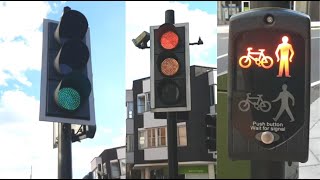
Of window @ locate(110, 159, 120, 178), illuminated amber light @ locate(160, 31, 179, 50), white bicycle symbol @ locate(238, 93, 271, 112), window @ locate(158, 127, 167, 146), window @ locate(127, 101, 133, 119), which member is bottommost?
window @ locate(110, 159, 120, 178)

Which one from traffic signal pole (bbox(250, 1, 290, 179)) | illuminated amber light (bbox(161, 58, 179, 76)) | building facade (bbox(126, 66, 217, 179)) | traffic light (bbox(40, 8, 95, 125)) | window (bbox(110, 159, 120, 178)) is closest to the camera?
traffic signal pole (bbox(250, 1, 290, 179))

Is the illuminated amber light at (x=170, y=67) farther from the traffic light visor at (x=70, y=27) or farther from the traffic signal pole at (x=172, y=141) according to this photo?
the traffic light visor at (x=70, y=27)

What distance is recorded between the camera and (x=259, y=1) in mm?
3305

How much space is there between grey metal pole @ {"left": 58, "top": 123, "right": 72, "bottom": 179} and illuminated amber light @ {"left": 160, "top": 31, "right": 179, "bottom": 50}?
42.7 inches

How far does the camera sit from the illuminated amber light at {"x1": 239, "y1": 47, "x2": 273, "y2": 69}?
3344 mm

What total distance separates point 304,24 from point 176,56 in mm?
1279

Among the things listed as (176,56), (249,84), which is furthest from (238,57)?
(176,56)

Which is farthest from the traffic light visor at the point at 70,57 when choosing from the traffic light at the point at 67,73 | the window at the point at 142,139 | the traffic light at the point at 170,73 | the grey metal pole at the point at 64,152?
the window at the point at 142,139

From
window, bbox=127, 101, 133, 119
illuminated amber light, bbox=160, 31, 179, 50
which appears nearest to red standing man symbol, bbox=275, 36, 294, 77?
illuminated amber light, bbox=160, 31, 179, 50

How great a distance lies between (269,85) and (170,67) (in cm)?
129

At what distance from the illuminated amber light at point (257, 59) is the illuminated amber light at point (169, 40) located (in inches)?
46.6

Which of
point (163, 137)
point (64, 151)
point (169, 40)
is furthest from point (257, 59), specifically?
point (163, 137)

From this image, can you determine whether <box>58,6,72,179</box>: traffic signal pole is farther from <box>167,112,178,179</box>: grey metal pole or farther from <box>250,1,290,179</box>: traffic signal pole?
<box>250,1,290,179</box>: traffic signal pole

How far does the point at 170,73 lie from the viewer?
4.43m
